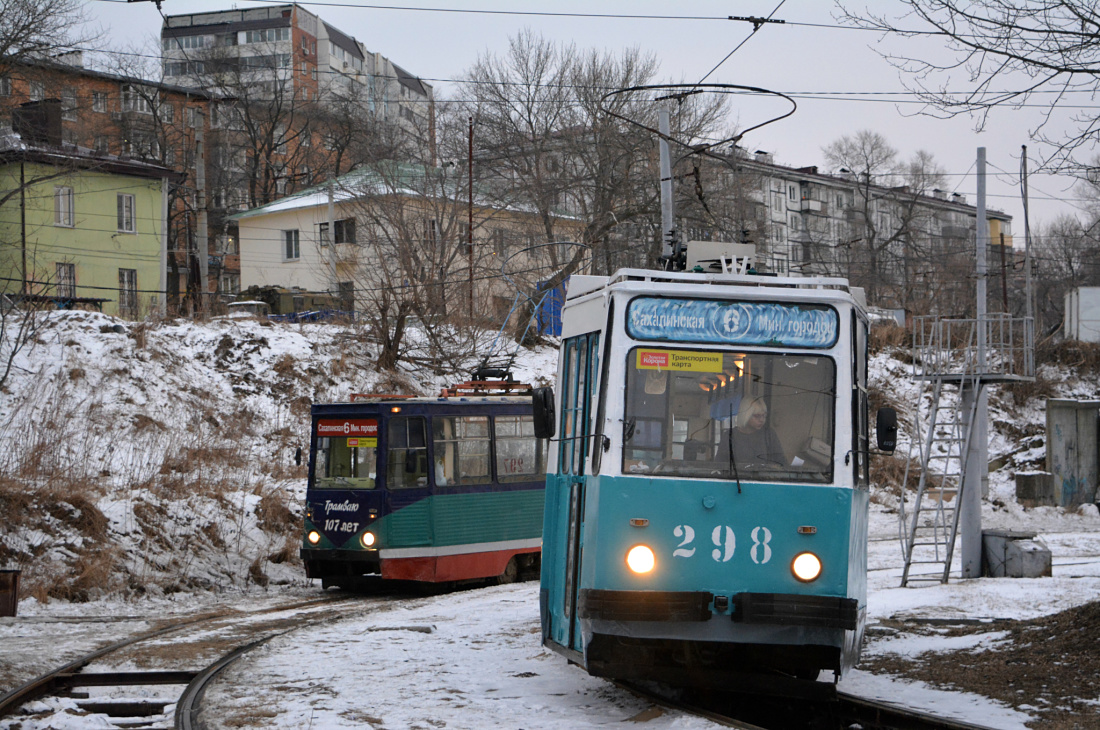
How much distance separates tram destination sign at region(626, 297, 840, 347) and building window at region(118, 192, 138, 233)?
4383cm

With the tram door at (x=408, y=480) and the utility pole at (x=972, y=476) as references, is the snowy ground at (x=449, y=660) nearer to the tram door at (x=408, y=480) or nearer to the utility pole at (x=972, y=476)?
the utility pole at (x=972, y=476)

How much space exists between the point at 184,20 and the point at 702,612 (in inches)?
4390

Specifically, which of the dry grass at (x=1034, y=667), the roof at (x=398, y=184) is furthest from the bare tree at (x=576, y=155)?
the dry grass at (x=1034, y=667)

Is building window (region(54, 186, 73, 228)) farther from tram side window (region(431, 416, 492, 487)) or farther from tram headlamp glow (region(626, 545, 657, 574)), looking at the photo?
tram headlamp glow (region(626, 545, 657, 574))

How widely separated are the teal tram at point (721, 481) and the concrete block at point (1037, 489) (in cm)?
2877

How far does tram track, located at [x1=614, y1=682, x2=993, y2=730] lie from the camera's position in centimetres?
759

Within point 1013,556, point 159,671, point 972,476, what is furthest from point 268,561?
point 1013,556

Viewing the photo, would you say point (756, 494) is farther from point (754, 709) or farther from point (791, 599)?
point (754, 709)

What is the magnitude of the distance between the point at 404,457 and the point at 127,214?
3494 centimetres

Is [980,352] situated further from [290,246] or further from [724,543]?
[290,246]

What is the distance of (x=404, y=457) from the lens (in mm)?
17516

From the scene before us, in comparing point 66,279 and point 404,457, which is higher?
point 66,279

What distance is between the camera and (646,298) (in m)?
8.12

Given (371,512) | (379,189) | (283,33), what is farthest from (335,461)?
(283,33)
